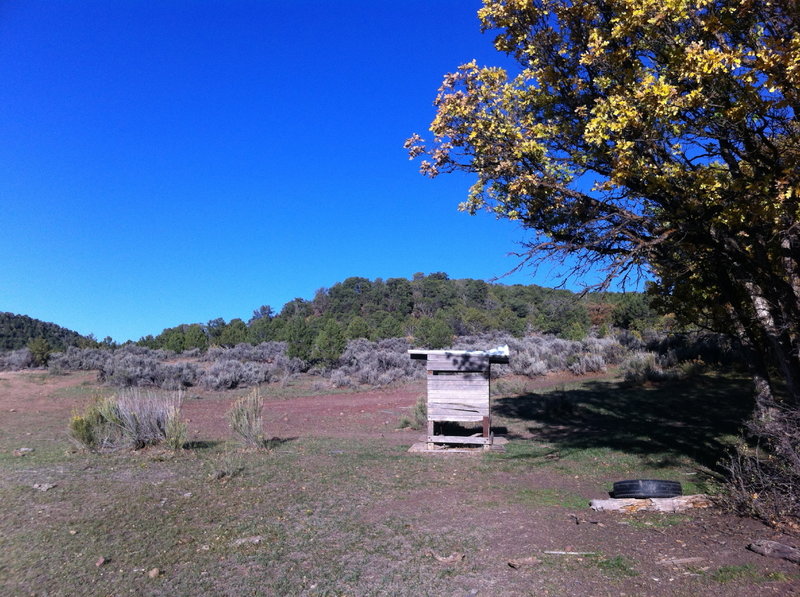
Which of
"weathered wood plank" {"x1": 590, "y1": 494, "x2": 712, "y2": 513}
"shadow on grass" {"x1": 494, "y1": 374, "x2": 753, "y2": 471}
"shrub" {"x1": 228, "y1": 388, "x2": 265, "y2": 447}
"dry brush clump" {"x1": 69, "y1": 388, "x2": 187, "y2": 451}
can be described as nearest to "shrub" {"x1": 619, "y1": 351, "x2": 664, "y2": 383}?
"shadow on grass" {"x1": 494, "y1": 374, "x2": 753, "y2": 471}

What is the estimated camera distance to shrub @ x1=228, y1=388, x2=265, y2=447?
35.0 feet

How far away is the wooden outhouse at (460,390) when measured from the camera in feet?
37.6

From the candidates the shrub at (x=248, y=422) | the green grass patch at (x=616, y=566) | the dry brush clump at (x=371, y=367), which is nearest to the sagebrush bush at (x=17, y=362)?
the dry brush clump at (x=371, y=367)

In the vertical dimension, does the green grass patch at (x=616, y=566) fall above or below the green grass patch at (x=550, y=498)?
above

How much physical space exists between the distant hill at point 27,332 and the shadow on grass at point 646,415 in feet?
135

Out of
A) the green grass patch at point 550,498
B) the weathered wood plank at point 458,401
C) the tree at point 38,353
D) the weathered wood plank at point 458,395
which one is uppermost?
the tree at point 38,353

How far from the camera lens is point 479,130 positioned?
8.65 meters

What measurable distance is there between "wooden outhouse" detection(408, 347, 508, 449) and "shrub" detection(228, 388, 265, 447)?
10.3 feet

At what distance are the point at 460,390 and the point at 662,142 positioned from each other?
19.5 feet

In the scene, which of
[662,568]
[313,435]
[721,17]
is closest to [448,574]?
[662,568]

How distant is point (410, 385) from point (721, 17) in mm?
18475

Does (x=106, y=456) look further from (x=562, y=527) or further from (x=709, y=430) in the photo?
(x=709, y=430)

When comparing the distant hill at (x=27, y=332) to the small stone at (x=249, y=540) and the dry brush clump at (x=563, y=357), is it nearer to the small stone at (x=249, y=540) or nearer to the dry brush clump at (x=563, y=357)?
the dry brush clump at (x=563, y=357)

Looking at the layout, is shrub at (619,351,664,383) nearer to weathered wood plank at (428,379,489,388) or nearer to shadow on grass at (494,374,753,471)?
shadow on grass at (494,374,753,471)
